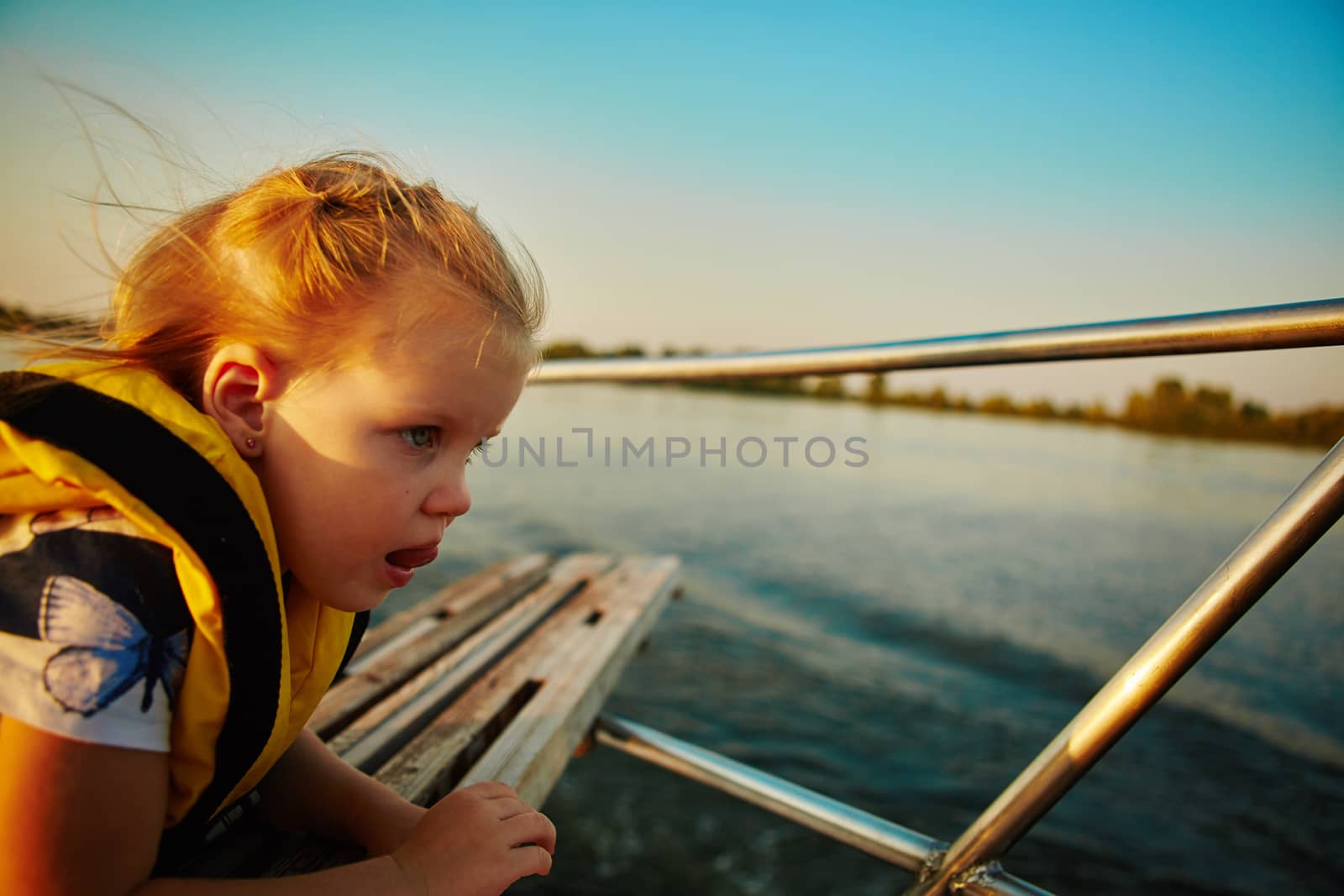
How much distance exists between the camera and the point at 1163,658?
734 millimetres

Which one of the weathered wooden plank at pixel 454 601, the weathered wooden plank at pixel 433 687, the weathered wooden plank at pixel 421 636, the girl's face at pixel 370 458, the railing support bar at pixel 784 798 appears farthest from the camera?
the weathered wooden plank at pixel 454 601

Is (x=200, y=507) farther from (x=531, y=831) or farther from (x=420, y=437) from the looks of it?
(x=531, y=831)

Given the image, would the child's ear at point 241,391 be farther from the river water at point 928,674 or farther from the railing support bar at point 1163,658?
the river water at point 928,674

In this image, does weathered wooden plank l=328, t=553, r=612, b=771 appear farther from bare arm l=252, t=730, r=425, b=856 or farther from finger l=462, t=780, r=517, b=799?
finger l=462, t=780, r=517, b=799

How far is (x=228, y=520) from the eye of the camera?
568mm

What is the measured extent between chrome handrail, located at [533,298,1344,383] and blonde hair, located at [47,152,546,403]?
0.58m

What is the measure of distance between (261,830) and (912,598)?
4490 millimetres

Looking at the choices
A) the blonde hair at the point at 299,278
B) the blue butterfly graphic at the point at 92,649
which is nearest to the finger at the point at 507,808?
the blue butterfly graphic at the point at 92,649

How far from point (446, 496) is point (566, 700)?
2.70ft

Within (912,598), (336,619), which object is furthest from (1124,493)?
(336,619)

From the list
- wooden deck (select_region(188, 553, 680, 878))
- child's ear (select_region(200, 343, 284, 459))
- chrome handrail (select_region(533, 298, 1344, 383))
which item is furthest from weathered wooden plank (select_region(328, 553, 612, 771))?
chrome handrail (select_region(533, 298, 1344, 383))

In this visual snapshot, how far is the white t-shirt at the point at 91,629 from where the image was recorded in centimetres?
49

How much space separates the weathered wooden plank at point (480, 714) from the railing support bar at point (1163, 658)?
0.68m

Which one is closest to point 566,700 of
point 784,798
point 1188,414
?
point 784,798
